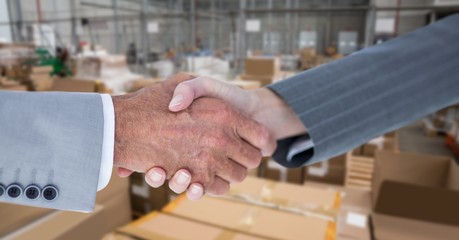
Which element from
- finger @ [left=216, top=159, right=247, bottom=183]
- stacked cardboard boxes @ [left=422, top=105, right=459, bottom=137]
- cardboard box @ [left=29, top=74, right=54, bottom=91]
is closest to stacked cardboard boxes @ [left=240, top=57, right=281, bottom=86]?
cardboard box @ [left=29, top=74, right=54, bottom=91]

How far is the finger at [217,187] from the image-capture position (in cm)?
75

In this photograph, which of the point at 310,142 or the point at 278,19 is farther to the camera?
the point at 278,19

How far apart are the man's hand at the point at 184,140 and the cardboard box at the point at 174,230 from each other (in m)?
0.46

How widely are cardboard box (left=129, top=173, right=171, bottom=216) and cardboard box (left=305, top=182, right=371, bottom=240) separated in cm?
92

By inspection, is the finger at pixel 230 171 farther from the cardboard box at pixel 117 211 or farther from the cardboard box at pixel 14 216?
the cardboard box at pixel 117 211

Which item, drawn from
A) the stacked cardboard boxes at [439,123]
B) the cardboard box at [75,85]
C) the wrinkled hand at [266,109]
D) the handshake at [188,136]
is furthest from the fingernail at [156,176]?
the stacked cardboard boxes at [439,123]

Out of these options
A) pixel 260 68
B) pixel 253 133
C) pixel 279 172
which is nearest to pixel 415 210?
pixel 253 133

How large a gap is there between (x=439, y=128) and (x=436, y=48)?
506 cm

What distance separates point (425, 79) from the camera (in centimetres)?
69

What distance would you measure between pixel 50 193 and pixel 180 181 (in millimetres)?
236

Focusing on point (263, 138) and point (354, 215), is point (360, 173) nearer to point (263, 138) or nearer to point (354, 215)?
point (354, 215)

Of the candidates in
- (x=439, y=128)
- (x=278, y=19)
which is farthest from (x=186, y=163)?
(x=278, y=19)

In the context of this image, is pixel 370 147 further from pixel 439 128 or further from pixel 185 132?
pixel 439 128

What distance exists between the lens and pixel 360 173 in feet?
8.44
